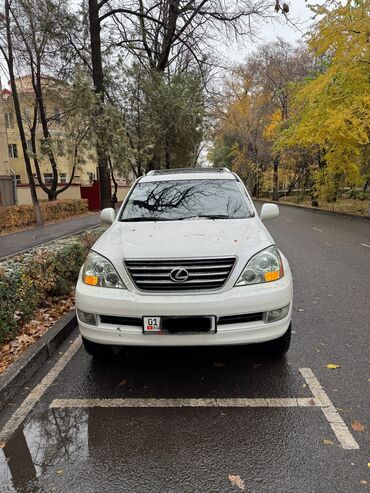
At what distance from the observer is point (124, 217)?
4254 millimetres

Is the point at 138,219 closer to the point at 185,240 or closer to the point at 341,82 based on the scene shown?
the point at 185,240

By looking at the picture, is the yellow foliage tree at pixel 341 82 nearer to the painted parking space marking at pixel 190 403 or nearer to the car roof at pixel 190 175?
the car roof at pixel 190 175

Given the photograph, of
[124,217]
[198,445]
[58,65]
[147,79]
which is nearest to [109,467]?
[198,445]

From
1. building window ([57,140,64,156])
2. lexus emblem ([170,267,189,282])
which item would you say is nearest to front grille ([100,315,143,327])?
lexus emblem ([170,267,189,282])

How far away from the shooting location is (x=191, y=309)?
9.42 feet

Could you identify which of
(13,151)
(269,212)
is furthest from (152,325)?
(13,151)

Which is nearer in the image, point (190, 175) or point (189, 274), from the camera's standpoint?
point (189, 274)

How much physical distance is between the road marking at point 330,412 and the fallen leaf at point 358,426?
6cm

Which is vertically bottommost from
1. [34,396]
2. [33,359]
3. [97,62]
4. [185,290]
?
[34,396]

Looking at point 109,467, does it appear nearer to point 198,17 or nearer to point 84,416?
point 84,416

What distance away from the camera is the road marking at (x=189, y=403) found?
292cm

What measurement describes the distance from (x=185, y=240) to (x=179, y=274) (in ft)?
1.21

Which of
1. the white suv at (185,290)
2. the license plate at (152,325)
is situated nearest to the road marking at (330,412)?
the white suv at (185,290)

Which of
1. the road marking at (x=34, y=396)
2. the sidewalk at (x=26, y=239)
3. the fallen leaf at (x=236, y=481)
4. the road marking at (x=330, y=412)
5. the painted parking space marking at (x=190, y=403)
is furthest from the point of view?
the sidewalk at (x=26, y=239)
